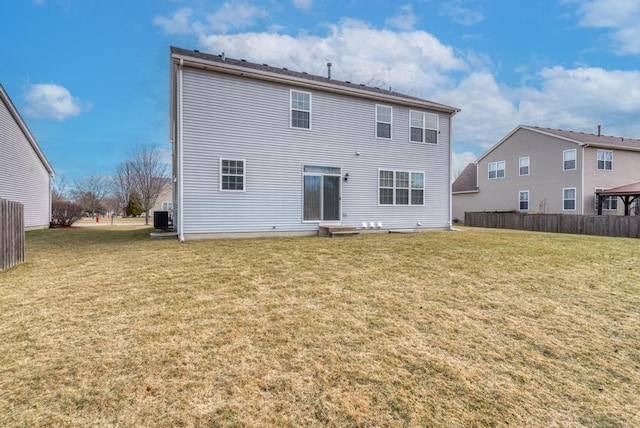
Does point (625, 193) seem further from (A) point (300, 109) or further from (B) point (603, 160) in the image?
(A) point (300, 109)

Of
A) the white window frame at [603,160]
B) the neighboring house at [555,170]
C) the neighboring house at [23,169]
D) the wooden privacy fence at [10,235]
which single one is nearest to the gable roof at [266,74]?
the wooden privacy fence at [10,235]

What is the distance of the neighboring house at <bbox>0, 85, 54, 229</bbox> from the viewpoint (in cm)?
1441

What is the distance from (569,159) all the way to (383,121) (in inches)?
605

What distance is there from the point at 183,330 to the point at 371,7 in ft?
46.0

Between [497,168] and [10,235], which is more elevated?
[497,168]

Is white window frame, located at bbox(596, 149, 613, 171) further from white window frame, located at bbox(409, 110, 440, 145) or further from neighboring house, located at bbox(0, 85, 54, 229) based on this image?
neighboring house, located at bbox(0, 85, 54, 229)

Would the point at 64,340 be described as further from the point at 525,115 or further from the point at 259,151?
the point at 525,115

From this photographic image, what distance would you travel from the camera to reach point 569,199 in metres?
20.0

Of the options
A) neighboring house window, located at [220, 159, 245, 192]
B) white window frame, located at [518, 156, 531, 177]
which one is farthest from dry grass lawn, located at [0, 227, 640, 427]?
white window frame, located at [518, 156, 531, 177]

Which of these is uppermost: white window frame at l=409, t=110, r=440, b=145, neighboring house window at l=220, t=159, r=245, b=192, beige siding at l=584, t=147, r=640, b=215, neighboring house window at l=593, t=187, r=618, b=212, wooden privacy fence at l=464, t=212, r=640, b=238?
white window frame at l=409, t=110, r=440, b=145

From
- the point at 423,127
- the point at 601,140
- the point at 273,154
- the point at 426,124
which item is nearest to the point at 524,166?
the point at 601,140

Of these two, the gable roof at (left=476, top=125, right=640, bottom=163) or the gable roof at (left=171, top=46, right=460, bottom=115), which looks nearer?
the gable roof at (left=171, top=46, right=460, bottom=115)

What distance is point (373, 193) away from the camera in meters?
12.4

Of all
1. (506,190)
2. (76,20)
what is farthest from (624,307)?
(506,190)
